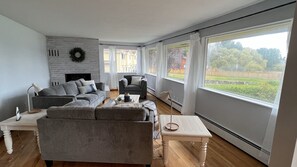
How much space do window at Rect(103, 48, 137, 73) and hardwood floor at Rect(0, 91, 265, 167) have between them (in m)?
4.75

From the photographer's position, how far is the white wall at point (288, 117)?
689 millimetres

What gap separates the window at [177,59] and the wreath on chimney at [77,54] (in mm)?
3320

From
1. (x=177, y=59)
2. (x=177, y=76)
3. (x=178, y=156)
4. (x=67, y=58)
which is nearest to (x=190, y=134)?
(x=178, y=156)

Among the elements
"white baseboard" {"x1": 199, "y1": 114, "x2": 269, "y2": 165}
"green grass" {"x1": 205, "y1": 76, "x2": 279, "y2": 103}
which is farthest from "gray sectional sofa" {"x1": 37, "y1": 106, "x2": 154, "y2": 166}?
"green grass" {"x1": 205, "y1": 76, "x2": 279, "y2": 103}

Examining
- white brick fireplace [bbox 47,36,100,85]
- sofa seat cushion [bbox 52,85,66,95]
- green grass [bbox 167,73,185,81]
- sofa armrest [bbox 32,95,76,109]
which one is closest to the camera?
sofa armrest [bbox 32,95,76,109]

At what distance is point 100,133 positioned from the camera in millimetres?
1777

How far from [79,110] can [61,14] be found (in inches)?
78.9

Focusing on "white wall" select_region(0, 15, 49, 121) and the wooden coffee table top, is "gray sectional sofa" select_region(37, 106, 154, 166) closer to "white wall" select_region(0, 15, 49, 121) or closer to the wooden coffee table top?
the wooden coffee table top

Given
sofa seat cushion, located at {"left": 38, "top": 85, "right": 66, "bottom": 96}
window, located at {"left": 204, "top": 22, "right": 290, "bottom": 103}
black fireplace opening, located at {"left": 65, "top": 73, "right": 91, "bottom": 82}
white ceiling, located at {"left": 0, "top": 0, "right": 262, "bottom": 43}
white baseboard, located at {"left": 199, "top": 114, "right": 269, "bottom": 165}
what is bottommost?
white baseboard, located at {"left": 199, "top": 114, "right": 269, "bottom": 165}

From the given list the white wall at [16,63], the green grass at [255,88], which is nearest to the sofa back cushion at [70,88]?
the white wall at [16,63]

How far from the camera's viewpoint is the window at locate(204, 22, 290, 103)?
2008mm

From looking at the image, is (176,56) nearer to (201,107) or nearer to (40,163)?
(201,107)

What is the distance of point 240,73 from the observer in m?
2.57

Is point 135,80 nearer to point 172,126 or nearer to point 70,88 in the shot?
point 70,88
